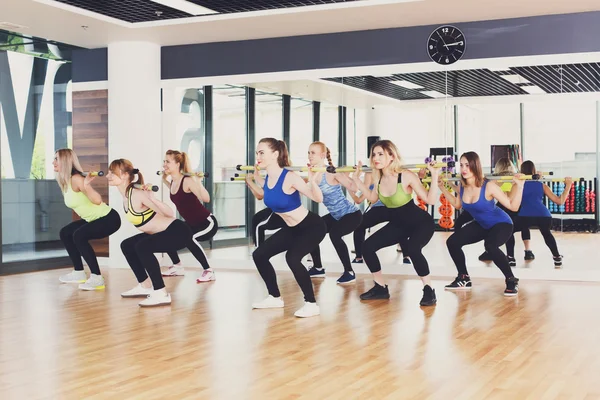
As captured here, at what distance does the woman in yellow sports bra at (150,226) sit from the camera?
6098 millimetres

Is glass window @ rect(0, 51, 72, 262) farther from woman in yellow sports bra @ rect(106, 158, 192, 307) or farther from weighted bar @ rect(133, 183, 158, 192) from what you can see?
weighted bar @ rect(133, 183, 158, 192)

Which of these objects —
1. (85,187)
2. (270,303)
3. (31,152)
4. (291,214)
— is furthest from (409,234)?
(31,152)

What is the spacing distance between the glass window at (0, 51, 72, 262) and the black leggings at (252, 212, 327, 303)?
3782mm

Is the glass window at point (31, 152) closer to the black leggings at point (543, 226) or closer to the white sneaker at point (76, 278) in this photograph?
the white sneaker at point (76, 278)

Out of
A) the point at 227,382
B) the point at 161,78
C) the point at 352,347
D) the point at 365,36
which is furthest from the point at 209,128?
the point at 227,382

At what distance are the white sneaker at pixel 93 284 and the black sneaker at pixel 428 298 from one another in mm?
2812

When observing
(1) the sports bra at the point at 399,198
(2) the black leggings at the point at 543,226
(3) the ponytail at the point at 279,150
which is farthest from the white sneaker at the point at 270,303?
(2) the black leggings at the point at 543,226

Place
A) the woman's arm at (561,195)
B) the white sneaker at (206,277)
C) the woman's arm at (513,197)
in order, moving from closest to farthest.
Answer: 1. the woman's arm at (513,197)
2. the woman's arm at (561,195)
3. the white sneaker at (206,277)

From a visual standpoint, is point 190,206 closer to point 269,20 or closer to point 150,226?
point 150,226

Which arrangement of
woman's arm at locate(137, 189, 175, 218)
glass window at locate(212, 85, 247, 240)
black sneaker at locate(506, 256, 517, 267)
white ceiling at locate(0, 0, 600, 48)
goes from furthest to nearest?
glass window at locate(212, 85, 247, 240) < black sneaker at locate(506, 256, 517, 267) < white ceiling at locate(0, 0, 600, 48) < woman's arm at locate(137, 189, 175, 218)

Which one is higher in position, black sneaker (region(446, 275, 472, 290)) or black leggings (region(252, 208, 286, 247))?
black leggings (region(252, 208, 286, 247))

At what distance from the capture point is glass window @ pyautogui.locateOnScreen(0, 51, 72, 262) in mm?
8461

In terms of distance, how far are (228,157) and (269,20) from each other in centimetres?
181

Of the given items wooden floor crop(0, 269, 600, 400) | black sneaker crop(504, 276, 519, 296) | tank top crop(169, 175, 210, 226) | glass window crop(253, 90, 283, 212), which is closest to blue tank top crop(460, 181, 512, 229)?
black sneaker crop(504, 276, 519, 296)
